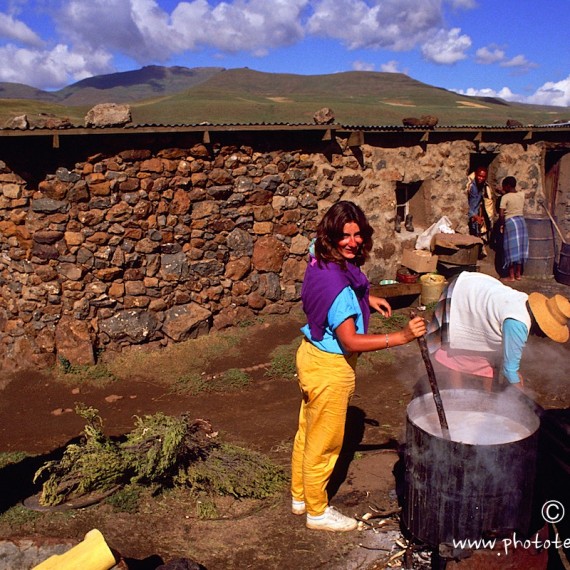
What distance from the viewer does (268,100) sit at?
60812 mm

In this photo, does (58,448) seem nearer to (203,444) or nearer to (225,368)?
(203,444)

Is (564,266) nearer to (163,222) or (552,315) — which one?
(163,222)

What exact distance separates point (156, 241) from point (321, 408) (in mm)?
4990

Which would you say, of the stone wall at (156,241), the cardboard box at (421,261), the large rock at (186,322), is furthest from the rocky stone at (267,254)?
the cardboard box at (421,261)

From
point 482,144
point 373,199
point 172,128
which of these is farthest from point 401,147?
point 172,128

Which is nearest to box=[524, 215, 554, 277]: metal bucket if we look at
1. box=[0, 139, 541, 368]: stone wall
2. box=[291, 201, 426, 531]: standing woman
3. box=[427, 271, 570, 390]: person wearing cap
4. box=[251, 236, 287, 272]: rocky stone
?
box=[0, 139, 541, 368]: stone wall

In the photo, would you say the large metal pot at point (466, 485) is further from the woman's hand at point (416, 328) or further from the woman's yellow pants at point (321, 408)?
the woman's hand at point (416, 328)

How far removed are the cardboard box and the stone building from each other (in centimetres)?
42

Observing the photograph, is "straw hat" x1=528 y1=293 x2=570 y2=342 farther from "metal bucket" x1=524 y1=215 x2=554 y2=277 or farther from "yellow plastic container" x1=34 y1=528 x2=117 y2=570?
"metal bucket" x1=524 y1=215 x2=554 y2=277

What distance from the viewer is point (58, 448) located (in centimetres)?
571

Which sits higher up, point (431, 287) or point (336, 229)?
point (336, 229)

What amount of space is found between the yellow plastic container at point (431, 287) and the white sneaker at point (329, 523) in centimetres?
569

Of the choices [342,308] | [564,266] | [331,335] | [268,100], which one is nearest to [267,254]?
[331,335]

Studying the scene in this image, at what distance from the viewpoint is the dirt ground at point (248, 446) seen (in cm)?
379
